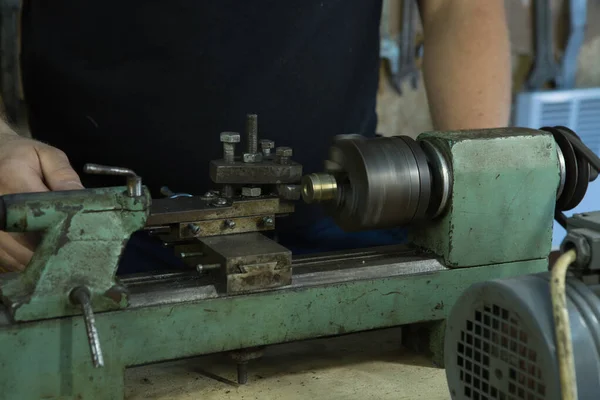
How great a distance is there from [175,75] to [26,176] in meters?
0.55

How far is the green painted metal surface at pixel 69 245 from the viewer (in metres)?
1.02

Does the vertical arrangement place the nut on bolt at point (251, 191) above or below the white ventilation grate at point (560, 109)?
below

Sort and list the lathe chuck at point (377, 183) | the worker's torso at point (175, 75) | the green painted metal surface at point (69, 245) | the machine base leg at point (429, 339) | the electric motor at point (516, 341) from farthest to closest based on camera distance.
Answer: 1. the worker's torso at point (175, 75)
2. the machine base leg at point (429, 339)
3. the lathe chuck at point (377, 183)
4. the green painted metal surface at point (69, 245)
5. the electric motor at point (516, 341)

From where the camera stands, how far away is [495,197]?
49.9 inches

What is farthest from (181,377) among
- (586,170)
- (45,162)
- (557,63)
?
A: (557,63)

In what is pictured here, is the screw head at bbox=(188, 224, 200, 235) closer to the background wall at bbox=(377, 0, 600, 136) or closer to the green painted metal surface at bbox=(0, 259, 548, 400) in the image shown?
the green painted metal surface at bbox=(0, 259, 548, 400)

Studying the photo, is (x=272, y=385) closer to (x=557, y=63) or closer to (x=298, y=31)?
(x=298, y=31)

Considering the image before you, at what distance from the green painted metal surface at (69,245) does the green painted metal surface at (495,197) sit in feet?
1.59

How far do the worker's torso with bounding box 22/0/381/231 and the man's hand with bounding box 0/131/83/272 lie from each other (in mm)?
433

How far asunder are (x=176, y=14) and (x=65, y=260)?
788 mm

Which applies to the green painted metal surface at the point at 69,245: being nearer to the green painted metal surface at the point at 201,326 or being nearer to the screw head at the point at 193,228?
the green painted metal surface at the point at 201,326

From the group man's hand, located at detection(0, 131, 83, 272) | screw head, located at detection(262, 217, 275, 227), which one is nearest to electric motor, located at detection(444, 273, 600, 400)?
screw head, located at detection(262, 217, 275, 227)

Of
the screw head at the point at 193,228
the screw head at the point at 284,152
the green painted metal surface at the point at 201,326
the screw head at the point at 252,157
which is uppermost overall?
the screw head at the point at 284,152

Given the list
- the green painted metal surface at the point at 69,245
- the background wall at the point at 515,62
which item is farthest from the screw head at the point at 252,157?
the background wall at the point at 515,62
